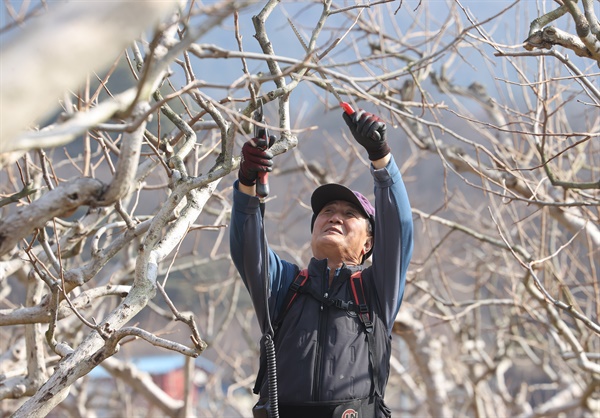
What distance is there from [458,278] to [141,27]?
56.1 ft

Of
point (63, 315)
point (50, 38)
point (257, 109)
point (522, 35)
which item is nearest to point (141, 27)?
point (50, 38)

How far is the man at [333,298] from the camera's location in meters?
2.74

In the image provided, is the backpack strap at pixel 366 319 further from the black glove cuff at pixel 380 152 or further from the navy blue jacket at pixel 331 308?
the black glove cuff at pixel 380 152

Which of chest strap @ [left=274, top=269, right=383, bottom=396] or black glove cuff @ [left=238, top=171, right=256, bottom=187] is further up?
black glove cuff @ [left=238, top=171, right=256, bottom=187]

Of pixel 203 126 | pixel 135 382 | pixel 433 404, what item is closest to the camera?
pixel 203 126

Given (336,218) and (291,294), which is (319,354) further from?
(336,218)

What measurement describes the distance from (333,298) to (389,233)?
339mm

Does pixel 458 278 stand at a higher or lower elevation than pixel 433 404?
higher

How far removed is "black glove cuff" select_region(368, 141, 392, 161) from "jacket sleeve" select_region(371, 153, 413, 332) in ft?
0.18

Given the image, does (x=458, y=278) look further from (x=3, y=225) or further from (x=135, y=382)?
(x=3, y=225)

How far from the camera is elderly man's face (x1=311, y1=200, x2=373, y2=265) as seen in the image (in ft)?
10.3

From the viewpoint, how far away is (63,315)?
312cm

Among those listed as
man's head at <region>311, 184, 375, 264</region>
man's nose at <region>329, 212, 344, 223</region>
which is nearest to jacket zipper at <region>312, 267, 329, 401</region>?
man's head at <region>311, 184, 375, 264</region>

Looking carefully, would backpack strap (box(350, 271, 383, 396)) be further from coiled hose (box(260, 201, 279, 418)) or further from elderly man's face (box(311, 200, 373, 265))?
coiled hose (box(260, 201, 279, 418))
